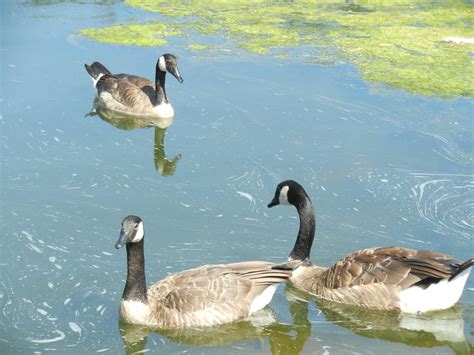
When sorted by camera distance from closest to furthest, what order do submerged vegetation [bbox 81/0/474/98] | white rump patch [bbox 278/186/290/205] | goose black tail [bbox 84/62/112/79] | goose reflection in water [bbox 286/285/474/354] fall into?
goose reflection in water [bbox 286/285/474/354], white rump patch [bbox 278/186/290/205], goose black tail [bbox 84/62/112/79], submerged vegetation [bbox 81/0/474/98]

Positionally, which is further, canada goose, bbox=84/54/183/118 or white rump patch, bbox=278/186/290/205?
canada goose, bbox=84/54/183/118

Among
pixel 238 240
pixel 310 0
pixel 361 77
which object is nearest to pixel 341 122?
pixel 361 77

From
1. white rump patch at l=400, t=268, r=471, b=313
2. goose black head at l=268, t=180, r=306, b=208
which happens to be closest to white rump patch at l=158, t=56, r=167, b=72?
goose black head at l=268, t=180, r=306, b=208

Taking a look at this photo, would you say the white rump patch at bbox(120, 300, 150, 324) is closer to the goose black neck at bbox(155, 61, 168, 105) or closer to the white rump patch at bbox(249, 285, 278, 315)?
the white rump patch at bbox(249, 285, 278, 315)

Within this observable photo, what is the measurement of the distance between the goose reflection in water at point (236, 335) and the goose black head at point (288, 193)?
4.19 ft

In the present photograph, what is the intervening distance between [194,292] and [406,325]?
170 centimetres

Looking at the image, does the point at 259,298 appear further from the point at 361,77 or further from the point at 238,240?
the point at 361,77

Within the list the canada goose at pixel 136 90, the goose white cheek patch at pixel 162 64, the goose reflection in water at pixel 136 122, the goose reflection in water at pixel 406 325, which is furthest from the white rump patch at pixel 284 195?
the goose white cheek patch at pixel 162 64

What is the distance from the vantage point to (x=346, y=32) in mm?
15234

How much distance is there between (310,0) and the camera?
17.6m

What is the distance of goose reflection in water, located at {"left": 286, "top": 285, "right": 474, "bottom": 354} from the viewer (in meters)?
6.61

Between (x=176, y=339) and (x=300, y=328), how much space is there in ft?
3.19

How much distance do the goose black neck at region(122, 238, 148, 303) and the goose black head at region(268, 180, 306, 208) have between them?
169cm

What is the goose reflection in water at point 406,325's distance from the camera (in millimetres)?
6613
